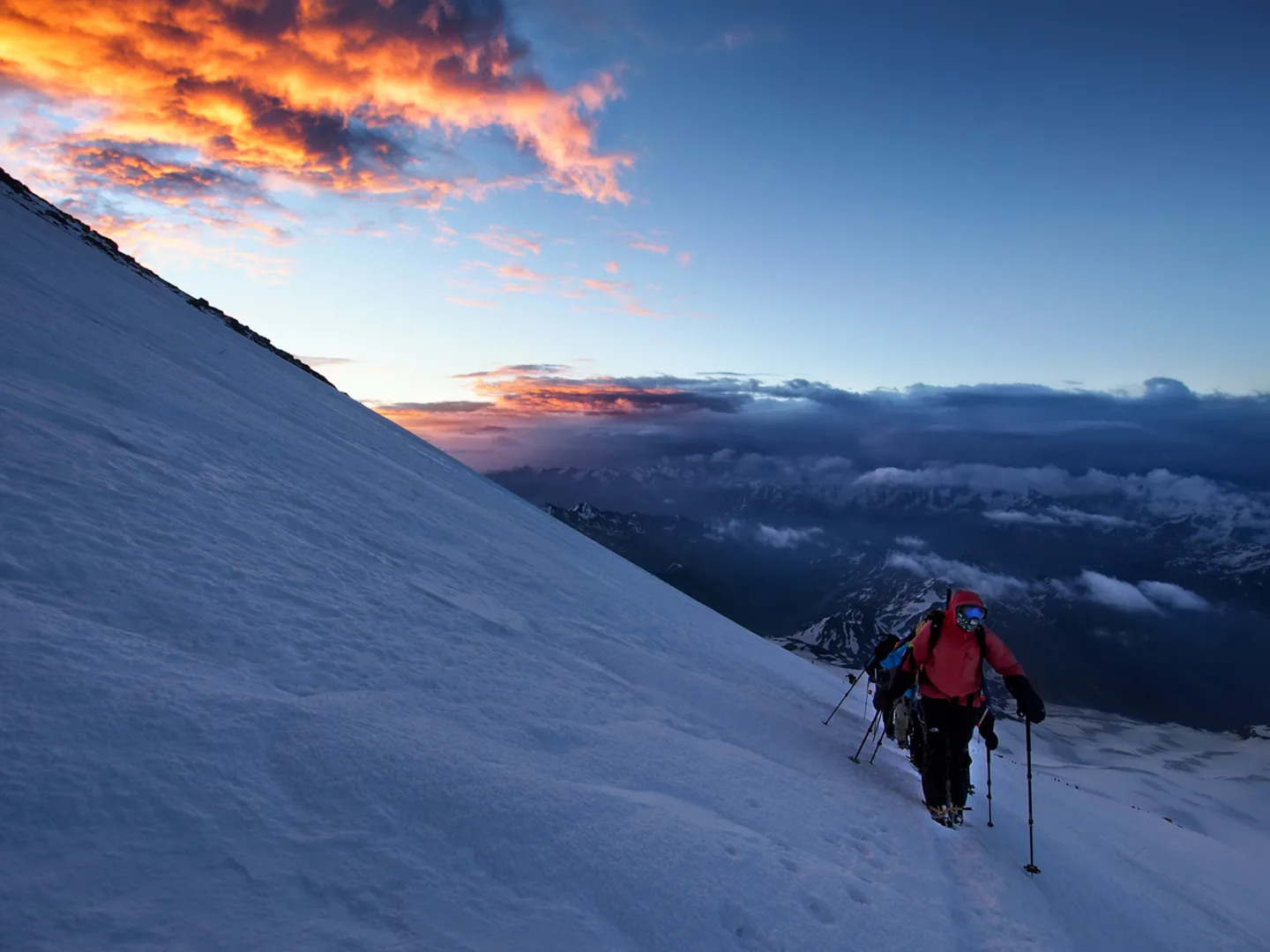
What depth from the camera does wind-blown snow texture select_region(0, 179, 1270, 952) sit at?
2.79m

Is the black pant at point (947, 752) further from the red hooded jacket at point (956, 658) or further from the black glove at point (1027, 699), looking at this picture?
the black glove at point (1027, 699)

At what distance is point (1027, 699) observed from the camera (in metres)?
7.66

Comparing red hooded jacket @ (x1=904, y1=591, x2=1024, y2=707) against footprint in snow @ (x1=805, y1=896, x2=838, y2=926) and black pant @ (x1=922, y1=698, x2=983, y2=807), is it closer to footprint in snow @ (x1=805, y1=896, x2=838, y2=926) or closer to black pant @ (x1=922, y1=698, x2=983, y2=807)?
black pant @ (x1=922, y1=698, x2=983, y2=807)

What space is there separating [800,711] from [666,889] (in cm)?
806

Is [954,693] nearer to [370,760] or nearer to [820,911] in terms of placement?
[820,911]

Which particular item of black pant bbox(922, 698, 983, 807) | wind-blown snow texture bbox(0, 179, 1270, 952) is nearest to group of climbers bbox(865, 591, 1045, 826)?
black pant bbox(922, 698, 983, 807)

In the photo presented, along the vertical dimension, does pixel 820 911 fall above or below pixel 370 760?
below

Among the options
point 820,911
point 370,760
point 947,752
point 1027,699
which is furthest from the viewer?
point 947,752

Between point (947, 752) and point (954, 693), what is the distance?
0.74 metres

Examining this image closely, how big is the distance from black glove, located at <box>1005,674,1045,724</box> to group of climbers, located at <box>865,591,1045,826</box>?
0.01 metres

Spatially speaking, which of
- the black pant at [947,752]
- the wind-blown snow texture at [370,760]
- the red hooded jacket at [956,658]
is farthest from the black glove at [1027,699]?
the wind-blown snow texture at [370,760]

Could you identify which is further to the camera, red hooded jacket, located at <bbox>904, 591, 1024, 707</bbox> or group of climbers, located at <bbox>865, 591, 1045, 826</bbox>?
red hooded jacket, located at <bbox>904, 591, 1024, 707</bbox>

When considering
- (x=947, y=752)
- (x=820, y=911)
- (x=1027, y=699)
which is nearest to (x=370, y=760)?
(x=820, y=911)

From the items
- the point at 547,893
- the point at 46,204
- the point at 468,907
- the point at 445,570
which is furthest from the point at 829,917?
the point at 46,204
